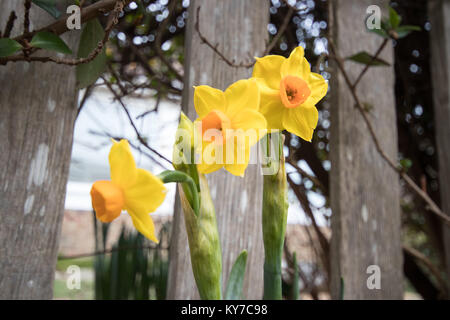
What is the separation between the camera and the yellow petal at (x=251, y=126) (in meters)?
0.25

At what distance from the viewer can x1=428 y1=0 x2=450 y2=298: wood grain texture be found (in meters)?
1.21

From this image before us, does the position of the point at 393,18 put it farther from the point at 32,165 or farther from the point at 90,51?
the point at 32,165

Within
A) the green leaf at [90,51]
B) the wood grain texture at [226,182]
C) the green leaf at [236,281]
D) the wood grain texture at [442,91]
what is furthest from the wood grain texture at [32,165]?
the wood grain texture at [442,91]

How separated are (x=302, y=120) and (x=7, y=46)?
0.45m

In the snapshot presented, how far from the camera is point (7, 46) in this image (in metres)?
0.52

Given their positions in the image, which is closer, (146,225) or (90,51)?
(146,225)

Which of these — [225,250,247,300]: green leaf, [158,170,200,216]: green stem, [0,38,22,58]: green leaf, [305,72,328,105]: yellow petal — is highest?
[0,38,22,58]: green leaf

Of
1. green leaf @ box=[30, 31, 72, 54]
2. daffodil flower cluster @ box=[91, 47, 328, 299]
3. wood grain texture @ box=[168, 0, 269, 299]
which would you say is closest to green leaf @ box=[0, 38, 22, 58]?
green leaf @ box=[30, 31, 72, 54]

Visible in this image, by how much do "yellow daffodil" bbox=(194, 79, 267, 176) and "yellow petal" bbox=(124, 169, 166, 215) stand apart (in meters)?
0.05

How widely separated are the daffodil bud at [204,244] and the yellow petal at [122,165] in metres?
0.05

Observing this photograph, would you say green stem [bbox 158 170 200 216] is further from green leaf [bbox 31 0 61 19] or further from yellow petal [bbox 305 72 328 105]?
green leaf [bbox 31 0 61 19]

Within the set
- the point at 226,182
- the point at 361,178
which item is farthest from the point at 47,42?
the point at 361,178

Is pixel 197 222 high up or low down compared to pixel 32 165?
down
